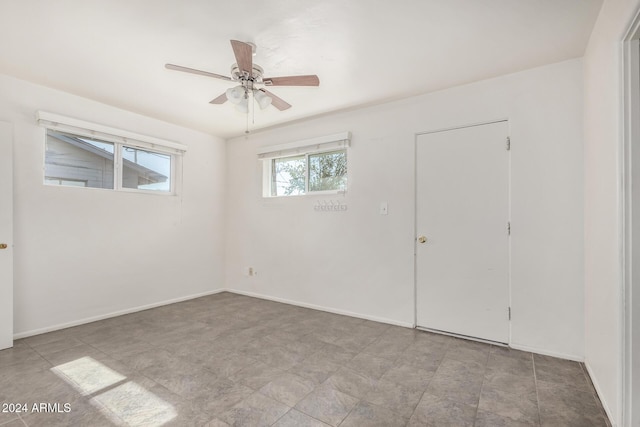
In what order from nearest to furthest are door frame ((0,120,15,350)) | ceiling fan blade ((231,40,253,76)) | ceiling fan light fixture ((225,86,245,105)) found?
ceiling fan blade ((231,40,253,76)) < ceiling fan light fixture ((225,86,245,105)) < door frame ((0,120,15,350))

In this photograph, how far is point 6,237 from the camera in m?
2.57

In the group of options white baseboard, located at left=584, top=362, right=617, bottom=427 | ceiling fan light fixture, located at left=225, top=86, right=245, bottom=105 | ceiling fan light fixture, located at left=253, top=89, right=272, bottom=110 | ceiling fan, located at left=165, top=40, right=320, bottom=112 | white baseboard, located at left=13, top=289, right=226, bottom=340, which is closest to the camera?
white baseboard, located at left=584, top=362, right=617, bottom=427

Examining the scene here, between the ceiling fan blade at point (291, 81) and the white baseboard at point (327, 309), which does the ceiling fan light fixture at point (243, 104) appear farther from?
the white baseboard at point (327, 309)

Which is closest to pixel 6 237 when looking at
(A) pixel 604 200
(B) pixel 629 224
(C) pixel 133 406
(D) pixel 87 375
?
(D) pixel 87 375

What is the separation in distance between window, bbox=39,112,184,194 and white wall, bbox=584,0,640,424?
424 cm

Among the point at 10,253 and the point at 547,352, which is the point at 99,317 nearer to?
the point at 10,253

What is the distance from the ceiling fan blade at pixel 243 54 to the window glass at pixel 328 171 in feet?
5.61

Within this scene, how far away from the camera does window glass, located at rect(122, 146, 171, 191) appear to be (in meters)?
3.64

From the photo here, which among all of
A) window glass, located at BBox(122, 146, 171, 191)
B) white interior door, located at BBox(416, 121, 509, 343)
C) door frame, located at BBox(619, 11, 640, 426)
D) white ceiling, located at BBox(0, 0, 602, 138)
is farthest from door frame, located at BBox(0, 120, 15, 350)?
door frame, located at BBox(619, 11, 640, 426)

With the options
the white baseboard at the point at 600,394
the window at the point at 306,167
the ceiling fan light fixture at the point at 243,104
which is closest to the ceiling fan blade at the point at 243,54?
the ceiling fan light fixture at the point at 243,104

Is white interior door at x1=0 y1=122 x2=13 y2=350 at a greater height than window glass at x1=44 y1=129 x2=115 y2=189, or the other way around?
window glass at x1=44 y1=129 x2=115 y2=189

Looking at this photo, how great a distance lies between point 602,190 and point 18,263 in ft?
15.2

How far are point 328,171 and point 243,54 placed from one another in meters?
2.00

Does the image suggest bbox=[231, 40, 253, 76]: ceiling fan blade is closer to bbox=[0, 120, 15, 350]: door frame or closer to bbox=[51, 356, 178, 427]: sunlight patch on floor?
bbox=[51, 356, 178, 427]: sunlight patch on floor
